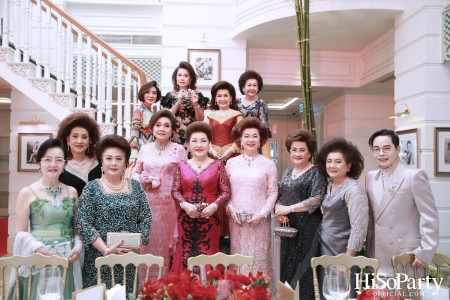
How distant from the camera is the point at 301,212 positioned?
8.79ft

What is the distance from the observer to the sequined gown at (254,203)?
111 inches

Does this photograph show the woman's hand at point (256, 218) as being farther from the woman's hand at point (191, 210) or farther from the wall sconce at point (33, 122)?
the wall sconce at point (33, 122)

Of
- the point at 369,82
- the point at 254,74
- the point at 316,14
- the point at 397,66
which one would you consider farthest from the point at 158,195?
the point at 369,82

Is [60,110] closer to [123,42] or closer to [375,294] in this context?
[123,42]

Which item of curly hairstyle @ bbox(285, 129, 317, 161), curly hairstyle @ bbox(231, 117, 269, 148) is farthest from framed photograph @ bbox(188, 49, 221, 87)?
curly hairstyle @ bbox(285, 129, 317, 161)

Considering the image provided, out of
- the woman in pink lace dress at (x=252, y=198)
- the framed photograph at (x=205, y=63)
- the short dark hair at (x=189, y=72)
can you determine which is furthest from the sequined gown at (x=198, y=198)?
the framed photograph at (x=205, y=63)

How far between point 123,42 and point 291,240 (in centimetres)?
531

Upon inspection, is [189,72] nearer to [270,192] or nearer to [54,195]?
[270,192]

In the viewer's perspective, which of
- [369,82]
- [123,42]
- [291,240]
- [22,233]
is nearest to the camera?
[22,233]

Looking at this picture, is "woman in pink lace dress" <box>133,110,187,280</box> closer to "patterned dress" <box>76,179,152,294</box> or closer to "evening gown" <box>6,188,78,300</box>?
"patterned dress" <box>76,179,152,294</box>

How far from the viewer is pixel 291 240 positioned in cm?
271

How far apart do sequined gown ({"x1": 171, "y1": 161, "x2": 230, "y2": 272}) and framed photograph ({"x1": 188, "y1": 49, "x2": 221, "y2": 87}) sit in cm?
290

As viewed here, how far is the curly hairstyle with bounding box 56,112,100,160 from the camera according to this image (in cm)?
273

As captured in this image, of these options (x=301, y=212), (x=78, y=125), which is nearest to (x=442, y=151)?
(x=301, y=212)
